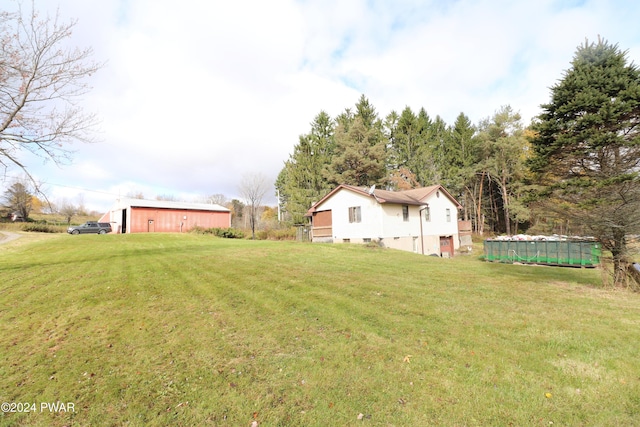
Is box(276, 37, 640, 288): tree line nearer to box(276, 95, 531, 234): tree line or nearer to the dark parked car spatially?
box(276, 95, 531, 234): tree line

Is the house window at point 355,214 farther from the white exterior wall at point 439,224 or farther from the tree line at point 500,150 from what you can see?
the tree line at point 500,150

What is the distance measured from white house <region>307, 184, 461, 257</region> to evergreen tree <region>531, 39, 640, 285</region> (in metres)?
8.93

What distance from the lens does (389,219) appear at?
2147cm

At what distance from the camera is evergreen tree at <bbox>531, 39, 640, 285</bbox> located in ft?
51.8

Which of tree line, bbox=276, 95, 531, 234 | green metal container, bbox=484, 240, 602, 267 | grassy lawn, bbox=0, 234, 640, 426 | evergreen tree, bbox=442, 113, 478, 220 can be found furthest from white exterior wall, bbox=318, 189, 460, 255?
evergreen tree, bbox=442, 113, 478, 220

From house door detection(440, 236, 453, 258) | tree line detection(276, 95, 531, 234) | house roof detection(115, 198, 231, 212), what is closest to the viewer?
house door detection(440, 236, 453, 258)

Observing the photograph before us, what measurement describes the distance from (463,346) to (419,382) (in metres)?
1.25

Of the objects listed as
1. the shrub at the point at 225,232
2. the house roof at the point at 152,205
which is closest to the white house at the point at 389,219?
the shrub at the point at 225,232

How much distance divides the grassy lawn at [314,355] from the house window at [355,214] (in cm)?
1546

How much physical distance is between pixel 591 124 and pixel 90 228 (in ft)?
150

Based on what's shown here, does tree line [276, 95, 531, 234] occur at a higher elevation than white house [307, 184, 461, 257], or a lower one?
higher

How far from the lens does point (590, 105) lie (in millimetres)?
17031

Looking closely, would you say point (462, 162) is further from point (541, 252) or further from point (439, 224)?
point (541, 252)

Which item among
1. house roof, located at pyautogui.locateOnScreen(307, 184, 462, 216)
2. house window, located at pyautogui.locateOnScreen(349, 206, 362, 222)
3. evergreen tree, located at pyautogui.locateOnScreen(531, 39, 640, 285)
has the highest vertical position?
evergreen tree, located at pyautogui.locateOnScreen(531, 39, 640, 285)
